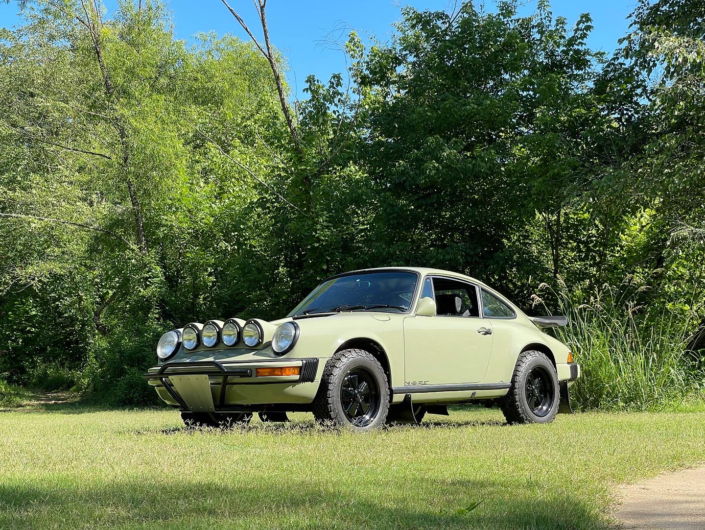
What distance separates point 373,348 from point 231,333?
1424 mm

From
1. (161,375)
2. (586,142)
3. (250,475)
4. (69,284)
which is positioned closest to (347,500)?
(250,475)

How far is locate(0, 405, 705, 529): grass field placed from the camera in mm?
4273

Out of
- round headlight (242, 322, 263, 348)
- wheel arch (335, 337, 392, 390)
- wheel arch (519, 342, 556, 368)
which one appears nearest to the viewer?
round headlight (242, 322, 263, 348)

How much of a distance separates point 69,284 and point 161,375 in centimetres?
2119

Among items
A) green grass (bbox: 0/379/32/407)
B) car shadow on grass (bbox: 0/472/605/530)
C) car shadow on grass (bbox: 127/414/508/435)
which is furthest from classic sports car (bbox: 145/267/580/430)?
green grass (bbox: 0/379/32/407)

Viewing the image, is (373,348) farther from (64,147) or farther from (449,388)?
(64,147)

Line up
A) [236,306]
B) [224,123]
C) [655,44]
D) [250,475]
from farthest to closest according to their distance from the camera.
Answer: [224,123]
[236,306]
[655,44]
[250,475]

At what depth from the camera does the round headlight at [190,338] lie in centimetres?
Answer: 867

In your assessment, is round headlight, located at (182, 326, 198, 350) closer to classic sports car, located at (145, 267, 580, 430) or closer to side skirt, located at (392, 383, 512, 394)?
classic sports car, located at (145, 267, 580, 430)

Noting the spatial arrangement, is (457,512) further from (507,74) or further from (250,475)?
(507,74)

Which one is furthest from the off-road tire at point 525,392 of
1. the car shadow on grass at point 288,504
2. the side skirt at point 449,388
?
the car shadow on grass at point 288,504

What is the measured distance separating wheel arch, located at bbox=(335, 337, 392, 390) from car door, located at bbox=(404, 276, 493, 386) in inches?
9.3

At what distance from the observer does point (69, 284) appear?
1119 inches

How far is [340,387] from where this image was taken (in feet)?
26.6
